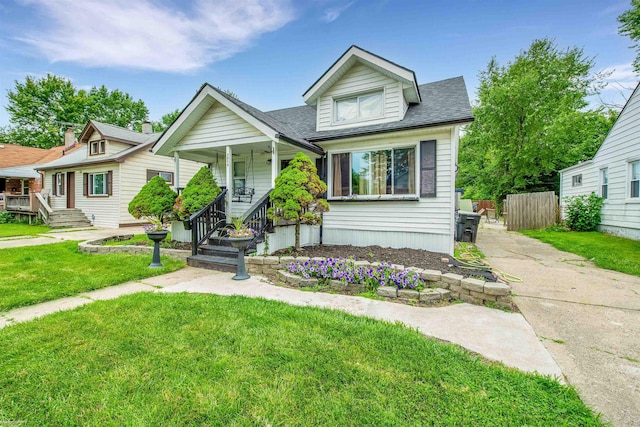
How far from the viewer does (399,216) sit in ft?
24.5

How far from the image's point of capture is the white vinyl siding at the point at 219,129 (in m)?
7.63

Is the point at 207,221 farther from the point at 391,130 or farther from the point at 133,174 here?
the point at 133,174

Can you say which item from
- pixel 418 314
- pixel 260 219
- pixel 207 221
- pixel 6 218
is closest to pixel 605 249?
pixel 418 314

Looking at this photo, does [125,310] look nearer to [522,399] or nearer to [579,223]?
[522,399]

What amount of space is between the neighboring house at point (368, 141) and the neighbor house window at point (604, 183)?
788 cm

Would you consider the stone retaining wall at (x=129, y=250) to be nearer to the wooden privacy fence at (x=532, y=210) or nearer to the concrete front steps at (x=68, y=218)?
the concrete front steps at (x=68, y=218)

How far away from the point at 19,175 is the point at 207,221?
21628 mm

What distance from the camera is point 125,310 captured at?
3.50m

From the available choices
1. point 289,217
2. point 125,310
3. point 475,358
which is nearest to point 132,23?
point 289,217

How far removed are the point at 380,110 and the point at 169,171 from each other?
1364cm

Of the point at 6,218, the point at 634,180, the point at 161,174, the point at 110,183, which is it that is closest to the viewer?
the point at 634,180

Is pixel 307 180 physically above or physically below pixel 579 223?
above

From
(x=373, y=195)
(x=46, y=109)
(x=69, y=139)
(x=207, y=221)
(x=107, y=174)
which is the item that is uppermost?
(x=46, y=109)

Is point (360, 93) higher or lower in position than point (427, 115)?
higher
